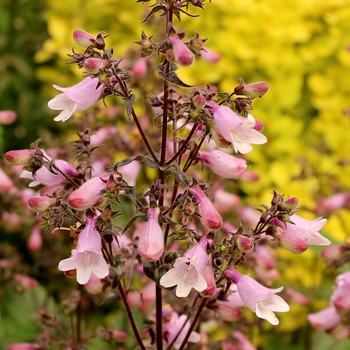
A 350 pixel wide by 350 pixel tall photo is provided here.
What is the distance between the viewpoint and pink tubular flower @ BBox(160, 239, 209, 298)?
2.90 feet

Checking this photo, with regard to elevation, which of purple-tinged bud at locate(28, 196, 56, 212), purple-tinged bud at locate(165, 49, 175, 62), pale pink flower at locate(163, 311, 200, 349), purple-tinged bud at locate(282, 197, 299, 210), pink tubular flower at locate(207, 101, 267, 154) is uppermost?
purple-tinged bud at locate(165, 49, 175, 62)

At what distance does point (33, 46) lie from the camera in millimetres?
3088

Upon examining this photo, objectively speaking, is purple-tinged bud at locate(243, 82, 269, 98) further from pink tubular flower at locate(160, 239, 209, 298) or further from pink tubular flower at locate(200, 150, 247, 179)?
pink tubular flower at locate(160, 239, 209, 298)

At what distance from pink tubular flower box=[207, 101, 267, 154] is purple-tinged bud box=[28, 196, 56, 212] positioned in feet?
1.00

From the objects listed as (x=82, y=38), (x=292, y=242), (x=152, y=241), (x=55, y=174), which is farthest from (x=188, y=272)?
(x=82, y=38)

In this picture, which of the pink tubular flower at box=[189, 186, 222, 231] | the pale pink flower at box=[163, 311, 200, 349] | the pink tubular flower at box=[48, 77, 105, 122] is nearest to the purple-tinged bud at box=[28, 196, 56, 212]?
the pink tubular flower at box=[48, 77, 105, 122]

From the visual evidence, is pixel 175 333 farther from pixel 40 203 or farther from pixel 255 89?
pixel 255 89

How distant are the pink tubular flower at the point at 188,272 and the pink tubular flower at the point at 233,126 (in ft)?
0.55

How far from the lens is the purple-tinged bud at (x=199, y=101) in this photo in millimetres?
867

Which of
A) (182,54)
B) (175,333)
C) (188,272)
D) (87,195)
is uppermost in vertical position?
(182,54)

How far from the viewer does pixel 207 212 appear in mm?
908

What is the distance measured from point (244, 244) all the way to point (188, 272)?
0.10 metres

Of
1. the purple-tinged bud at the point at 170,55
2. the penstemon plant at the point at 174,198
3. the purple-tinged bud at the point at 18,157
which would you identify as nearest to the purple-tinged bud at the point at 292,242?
the penstemon plant at the point at 174,198

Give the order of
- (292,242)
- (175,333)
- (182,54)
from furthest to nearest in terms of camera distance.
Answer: (175,333)
(292,242)
(182,54)
